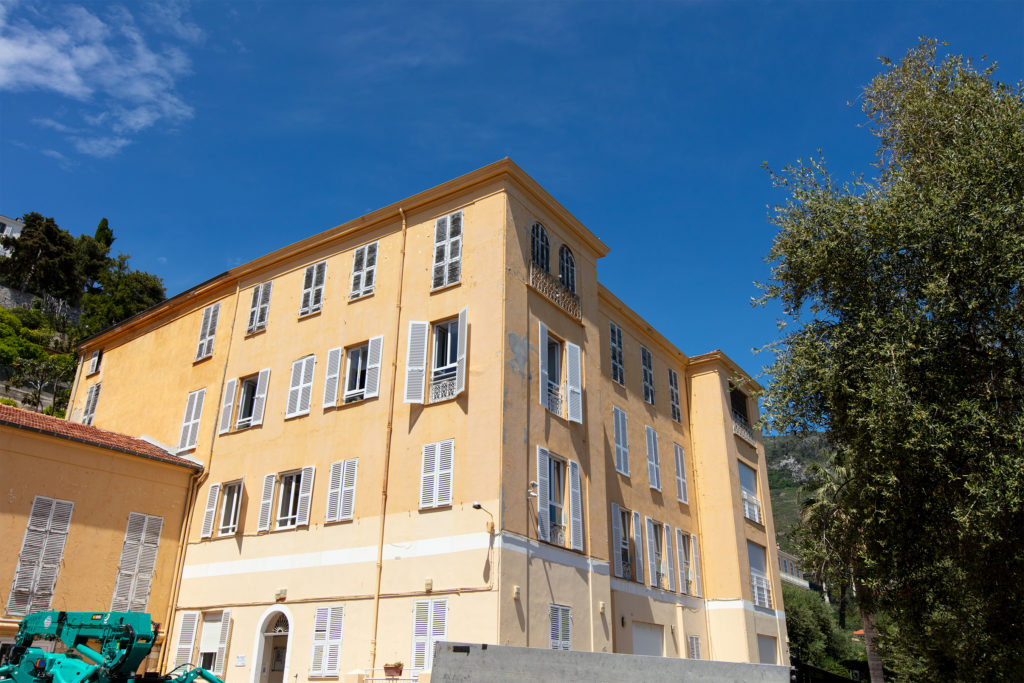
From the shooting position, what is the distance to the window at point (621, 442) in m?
21.5

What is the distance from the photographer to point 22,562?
16391 millimetres

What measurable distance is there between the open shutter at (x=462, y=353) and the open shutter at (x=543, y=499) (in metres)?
2.19

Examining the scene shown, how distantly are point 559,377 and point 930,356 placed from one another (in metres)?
8.28

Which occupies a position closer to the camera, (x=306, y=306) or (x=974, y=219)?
(x=974, y=219)

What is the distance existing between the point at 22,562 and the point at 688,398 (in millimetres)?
20660

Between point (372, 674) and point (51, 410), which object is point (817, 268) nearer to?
point (372, 674)

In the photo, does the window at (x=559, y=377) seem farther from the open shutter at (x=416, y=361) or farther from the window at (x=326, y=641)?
the window at (x=326, y=641)

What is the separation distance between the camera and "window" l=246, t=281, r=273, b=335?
847 inches

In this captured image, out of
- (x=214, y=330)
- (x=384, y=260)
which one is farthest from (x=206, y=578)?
(x=384, y=260)

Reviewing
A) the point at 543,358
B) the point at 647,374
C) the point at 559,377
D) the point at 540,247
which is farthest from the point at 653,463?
the point at 540,247

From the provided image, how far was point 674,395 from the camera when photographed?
26.6 meters

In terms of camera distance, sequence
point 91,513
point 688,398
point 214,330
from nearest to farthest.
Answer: point 91,513, point 214,330, point 688,398

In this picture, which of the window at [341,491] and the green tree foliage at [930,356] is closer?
the green tree foliage at [930,356]

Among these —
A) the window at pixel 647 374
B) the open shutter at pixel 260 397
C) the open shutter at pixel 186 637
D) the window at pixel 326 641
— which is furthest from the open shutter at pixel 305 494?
the window at pixel 647 374
